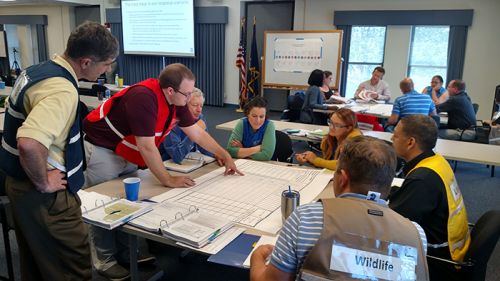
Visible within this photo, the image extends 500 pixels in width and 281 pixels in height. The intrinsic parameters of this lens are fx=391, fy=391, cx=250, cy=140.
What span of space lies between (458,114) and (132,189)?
4.76 m

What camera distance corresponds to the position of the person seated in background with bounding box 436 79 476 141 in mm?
5113

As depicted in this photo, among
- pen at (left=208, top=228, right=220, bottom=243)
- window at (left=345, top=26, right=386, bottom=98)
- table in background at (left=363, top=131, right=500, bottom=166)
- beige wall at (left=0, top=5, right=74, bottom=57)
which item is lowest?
table in background at (left=363, top=131, right=500, bottom=166)

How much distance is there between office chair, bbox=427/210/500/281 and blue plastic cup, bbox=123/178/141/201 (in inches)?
53.1

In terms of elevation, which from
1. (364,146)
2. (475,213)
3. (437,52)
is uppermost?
(437,52)

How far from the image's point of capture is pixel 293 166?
103 inches

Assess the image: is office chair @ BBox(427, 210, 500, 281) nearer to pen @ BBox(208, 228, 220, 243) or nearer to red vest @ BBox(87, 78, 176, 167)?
pen @ BBox(208, 228, 220, 243)

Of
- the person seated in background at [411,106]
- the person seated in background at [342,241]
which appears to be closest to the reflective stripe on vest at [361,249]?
the person seated in background at [342,241]

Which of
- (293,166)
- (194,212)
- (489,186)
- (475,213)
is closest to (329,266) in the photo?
(194,212)

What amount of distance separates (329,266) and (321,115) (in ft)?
15.1

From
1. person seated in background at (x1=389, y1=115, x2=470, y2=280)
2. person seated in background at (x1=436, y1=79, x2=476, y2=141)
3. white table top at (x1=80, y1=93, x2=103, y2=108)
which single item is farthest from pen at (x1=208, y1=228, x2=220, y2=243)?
person seated in background at (x1=436, y1=79, x2=476, y2=141)

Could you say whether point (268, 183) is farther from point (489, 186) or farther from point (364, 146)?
point (489, 186)

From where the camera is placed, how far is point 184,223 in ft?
5.26

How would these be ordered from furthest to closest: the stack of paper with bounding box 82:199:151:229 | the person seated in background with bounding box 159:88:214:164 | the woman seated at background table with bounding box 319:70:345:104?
1. the woman seated at background table with bounding box 319:70:345:104
2. the person seated in background with bounding box 159:88:214:164
3. the stack of paper with bounding box 82:199:151:229

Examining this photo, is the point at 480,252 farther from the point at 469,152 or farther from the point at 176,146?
the point at 469,152
